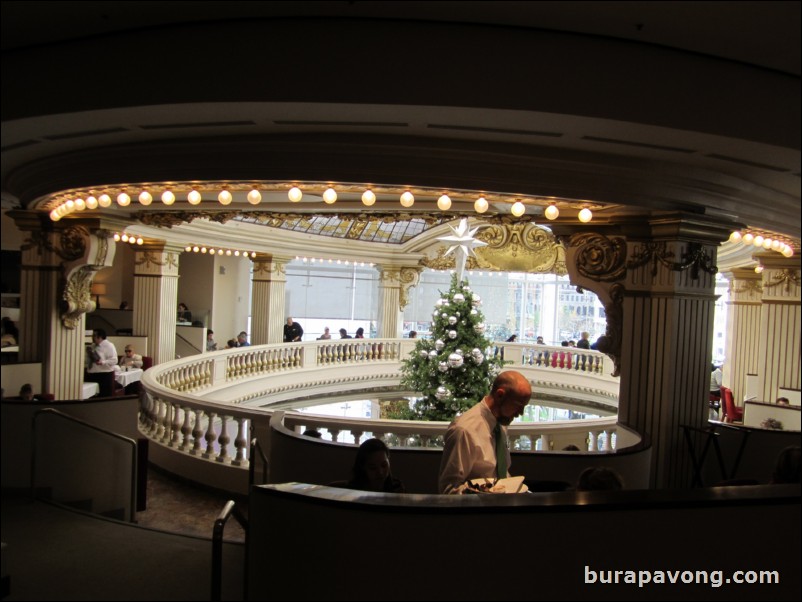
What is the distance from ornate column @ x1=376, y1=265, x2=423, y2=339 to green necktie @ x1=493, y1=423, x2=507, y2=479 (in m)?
12.4

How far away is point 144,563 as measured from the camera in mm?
3172

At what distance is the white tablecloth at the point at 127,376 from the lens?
337 inches

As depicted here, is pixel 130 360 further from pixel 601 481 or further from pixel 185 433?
pixel 601 481

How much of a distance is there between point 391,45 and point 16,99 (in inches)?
58.5

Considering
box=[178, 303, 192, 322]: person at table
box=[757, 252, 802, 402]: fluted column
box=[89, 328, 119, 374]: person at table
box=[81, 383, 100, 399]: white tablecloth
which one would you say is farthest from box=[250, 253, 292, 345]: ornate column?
box=[757, 252, 802, 402]: fluted column

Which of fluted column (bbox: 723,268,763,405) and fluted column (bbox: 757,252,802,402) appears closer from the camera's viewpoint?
fluted column (bbox: 757,252,802,402)

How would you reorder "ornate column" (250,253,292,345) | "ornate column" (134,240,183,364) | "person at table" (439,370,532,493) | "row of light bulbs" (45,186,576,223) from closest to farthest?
"person at table" (439,370,532,493)
"row of light bulbs" (45,186,576,223)
"ornate column" (134,240,183,364)
"ornate column" (250,253,292,345)

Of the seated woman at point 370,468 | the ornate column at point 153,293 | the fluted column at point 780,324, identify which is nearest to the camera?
the fluted column at point 780,324

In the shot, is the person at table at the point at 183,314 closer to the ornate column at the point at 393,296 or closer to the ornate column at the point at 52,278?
the ornate column at the point at 393,296

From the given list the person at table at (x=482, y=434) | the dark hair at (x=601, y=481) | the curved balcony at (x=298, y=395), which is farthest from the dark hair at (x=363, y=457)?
the curved balcony at (x=298, y=395)

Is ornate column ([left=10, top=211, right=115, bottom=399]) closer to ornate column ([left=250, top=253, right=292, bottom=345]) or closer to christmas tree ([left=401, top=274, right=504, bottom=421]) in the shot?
christmas tree ([left=401, top=274, right=504, bottom=421])

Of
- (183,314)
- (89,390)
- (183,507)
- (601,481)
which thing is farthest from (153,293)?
(601,481)

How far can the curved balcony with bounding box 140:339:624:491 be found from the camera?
5121 mm

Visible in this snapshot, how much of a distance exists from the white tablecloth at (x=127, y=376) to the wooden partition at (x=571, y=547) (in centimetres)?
731
